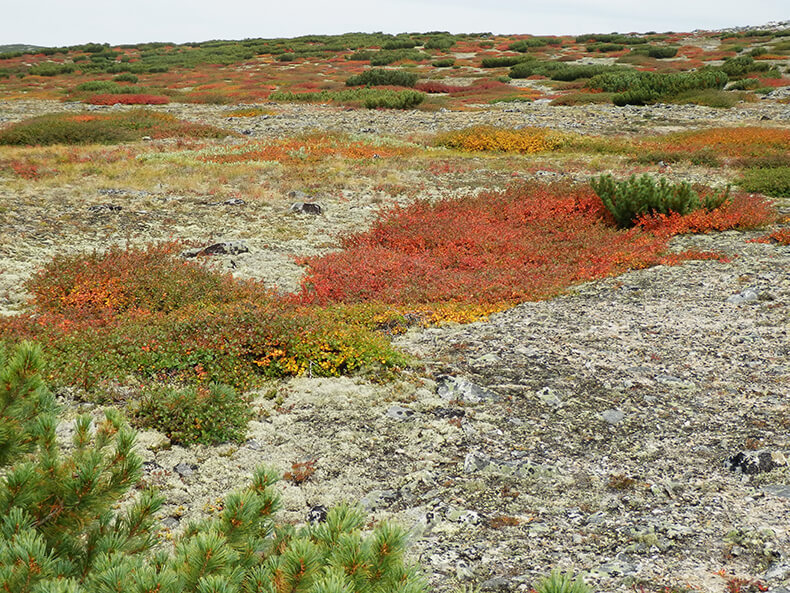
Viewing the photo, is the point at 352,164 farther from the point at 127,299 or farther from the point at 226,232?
the point at 127,299

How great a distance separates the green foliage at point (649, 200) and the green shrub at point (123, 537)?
1479 centimetres

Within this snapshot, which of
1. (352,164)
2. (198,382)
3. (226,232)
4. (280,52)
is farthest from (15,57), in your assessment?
(198,382)

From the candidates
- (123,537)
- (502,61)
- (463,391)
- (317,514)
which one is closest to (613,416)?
(463,391)

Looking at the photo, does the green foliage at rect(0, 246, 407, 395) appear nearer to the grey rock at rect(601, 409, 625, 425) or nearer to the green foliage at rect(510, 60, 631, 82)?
the grey rock at rect(601, 409, 625, 425)

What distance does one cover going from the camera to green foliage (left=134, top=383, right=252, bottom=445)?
6.74 metres

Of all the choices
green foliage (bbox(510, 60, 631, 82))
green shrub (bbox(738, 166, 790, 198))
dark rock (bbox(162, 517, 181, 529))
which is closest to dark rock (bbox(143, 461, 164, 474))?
dark rock (bbox(162, 517, 181, 529))

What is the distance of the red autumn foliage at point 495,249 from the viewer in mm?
11781

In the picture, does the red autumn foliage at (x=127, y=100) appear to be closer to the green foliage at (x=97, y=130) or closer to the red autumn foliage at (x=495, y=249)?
the green foliage at (x=97, y=130)

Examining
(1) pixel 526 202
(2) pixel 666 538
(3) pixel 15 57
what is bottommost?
(2) pixel 666 538

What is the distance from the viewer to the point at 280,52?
8344 centimetres

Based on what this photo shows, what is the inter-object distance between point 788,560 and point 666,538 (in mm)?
842

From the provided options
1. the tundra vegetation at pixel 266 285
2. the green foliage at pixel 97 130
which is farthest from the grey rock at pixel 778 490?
the green foliage at pixel 97 130

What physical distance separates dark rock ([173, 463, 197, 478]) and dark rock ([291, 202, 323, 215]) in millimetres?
12498

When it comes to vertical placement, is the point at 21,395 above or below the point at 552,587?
above
